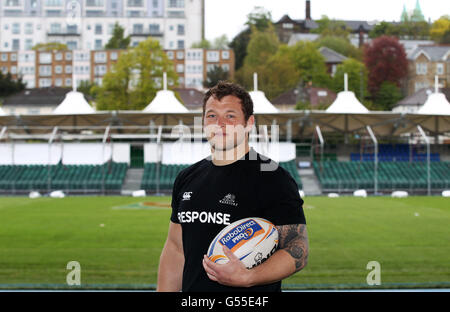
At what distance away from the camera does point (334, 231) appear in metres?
13.7

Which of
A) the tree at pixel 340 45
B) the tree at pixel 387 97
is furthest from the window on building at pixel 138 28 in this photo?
the tree at pixel 387 97

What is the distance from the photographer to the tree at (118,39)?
75006mm

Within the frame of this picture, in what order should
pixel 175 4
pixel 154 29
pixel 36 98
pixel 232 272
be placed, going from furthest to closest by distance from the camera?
pixel 154 29
pixel 175 4
pixel 36 98
pixel 232 272

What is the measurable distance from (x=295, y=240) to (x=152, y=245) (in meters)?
9.17

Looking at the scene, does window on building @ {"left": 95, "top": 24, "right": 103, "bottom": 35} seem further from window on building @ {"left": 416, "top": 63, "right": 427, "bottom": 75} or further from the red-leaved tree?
window on building @ {"left": 416, "top": 63, "right": 427, "bottom": 75}

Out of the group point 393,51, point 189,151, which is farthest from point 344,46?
point 189,151

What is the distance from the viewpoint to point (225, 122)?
2645 mm

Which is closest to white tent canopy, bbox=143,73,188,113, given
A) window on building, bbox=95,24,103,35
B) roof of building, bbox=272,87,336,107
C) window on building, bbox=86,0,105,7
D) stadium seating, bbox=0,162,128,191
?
stadium seating, bbox=0,162,128,191

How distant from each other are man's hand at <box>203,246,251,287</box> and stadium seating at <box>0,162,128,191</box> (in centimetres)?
2583

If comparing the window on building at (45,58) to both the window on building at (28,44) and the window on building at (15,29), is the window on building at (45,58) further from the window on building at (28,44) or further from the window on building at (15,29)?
the window on building at (15,29)

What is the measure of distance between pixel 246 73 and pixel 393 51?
592 inches

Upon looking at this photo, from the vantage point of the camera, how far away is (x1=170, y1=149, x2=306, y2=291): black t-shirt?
252 cm

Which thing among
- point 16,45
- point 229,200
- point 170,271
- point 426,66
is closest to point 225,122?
point 229,200

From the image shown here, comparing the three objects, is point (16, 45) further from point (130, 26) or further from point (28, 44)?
point (130, 26)
